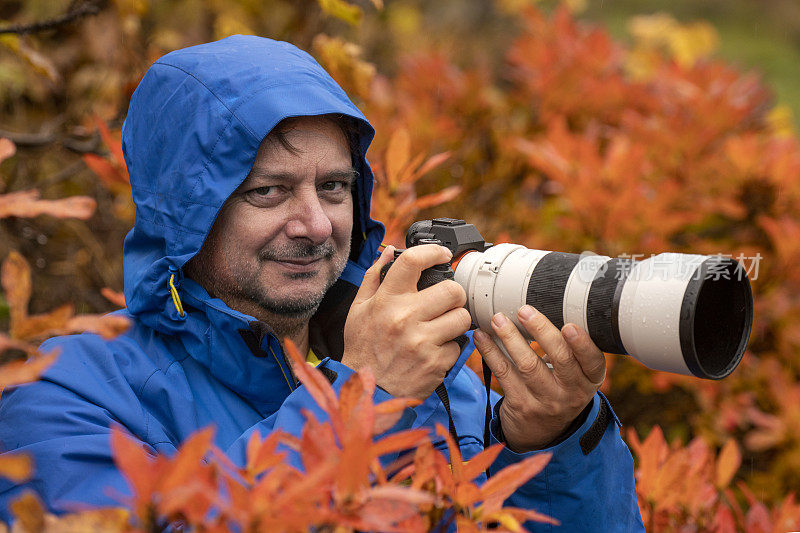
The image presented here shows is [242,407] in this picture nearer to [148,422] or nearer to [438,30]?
[148,422]

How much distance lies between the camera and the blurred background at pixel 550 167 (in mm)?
2041

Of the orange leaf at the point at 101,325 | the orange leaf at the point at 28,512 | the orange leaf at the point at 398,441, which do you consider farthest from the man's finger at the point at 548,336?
the orange leaf at the point at 28,512

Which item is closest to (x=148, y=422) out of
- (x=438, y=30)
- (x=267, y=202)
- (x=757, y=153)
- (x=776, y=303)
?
(x=267, y=202)

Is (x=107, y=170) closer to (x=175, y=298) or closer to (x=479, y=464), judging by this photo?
(x=175, y=298)

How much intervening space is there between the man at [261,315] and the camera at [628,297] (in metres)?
0.05

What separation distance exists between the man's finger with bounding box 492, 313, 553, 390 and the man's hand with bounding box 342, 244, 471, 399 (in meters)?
0.06

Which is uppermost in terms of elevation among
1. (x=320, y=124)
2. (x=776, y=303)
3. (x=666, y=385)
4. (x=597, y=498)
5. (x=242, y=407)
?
(x=320, y=124)

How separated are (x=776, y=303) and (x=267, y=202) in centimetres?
189

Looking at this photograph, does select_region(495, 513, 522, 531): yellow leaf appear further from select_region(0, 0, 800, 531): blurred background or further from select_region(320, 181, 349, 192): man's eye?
select_region(320, 181, 349, 192): man's eye

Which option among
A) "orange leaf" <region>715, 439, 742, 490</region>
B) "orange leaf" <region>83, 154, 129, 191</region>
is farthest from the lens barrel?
"orange leaf" <region>83, 154, 129, 191</region>

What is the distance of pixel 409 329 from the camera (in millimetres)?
1263

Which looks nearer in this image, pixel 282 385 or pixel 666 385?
pixel 282 385

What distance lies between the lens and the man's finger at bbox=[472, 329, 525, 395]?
1374mm

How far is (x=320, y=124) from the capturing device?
1.54 metres
